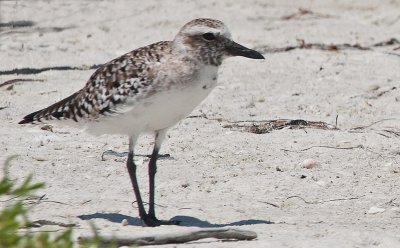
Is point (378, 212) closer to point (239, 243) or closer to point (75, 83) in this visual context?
point (239, 243)

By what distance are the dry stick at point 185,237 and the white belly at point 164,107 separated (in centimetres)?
90

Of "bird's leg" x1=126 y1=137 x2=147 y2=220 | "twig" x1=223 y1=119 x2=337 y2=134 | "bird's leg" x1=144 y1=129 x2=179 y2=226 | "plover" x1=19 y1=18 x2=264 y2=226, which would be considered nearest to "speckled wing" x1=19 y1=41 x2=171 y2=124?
"plover" x1=19 y1=18 x2=264 y2=226

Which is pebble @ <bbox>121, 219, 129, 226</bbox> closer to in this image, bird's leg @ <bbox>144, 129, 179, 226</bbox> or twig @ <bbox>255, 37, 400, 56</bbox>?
bird's leg @ <bbox>144, 129, 179, 226</bbox>

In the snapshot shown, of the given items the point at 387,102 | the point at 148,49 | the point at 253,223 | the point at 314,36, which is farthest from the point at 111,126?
the point at 314,36

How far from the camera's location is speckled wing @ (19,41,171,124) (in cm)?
668

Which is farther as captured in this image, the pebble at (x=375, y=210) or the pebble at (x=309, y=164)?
the pebble at (x=309, y=164)

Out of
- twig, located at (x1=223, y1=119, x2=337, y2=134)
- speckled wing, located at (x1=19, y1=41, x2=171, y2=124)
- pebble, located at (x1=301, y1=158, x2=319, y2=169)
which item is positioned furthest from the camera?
twig, located at (x1=223, y1=119, x2=337, y2=134)

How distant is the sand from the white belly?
1.89 ft

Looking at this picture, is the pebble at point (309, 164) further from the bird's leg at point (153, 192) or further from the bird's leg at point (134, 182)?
the bird's leg at point (134, 182)

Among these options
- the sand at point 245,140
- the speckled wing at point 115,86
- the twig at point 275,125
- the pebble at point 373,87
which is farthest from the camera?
the pebble at point 373,87

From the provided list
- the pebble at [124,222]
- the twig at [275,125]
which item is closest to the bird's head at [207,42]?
the pebble at [124,222]

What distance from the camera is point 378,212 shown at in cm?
706

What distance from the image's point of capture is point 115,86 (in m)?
6.87

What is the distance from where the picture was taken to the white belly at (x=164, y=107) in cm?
657
